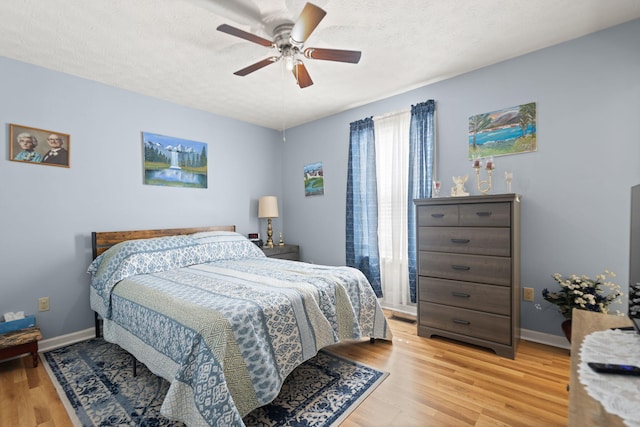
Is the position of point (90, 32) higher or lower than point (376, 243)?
higher

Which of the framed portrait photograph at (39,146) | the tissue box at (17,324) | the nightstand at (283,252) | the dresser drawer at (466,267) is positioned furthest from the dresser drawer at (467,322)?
the framed portrait photograph at (39,146)

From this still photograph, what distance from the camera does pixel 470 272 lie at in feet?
8.09

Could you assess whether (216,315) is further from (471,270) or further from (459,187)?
(459,187)

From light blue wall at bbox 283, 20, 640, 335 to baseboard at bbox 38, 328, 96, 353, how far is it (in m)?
3.82

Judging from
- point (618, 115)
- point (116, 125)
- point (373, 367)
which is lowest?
point (373, 367)

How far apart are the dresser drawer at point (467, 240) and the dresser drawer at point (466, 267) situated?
5 cm

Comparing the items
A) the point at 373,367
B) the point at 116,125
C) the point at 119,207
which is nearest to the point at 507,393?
the point at 373,367

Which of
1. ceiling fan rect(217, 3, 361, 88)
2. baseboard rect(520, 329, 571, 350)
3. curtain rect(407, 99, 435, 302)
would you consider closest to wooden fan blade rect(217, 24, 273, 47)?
ceiling fan rect(217, 3, 361, 88)

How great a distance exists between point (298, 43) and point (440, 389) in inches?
98.4

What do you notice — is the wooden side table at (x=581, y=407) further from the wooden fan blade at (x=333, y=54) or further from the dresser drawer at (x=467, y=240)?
the wooden fan blade at (x=333, y=54)

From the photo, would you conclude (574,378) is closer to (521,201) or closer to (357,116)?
(521,201)

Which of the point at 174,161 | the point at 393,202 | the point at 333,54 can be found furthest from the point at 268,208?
the point at 333,54

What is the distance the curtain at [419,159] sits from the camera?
3.08m

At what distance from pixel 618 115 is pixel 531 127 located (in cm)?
53
